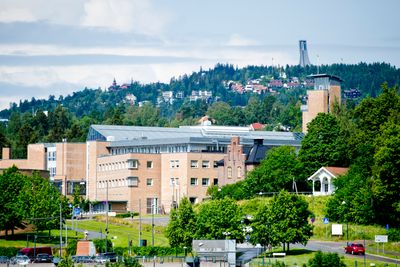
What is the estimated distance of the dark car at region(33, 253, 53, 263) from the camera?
378 ft

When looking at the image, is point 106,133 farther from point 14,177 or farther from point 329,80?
point 14,177

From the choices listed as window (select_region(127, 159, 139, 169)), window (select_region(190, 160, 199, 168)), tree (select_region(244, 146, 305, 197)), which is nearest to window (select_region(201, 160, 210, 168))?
window (select_region(190, 160, 199, 168))

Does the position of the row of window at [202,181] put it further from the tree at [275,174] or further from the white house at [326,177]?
the white house at [326,177]

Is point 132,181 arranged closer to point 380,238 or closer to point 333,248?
point 333,248

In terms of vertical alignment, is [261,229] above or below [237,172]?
below

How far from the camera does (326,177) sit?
484 ft

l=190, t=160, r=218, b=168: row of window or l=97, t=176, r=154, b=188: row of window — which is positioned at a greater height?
l=190, t=160, r=218, b=168: row of window

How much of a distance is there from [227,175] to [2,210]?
39.2 meters

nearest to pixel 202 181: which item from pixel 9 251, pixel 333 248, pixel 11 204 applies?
pixel 11 204

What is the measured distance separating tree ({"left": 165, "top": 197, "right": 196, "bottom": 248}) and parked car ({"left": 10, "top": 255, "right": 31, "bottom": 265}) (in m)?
14.8

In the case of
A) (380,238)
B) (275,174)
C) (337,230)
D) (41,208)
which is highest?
(275,174)

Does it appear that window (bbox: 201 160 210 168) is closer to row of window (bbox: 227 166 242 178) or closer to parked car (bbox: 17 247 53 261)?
row of window (bbox: 227 166 242 178)

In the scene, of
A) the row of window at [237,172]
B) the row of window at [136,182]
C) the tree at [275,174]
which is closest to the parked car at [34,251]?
the tree at [275,174]

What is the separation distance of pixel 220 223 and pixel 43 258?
16.8 m
